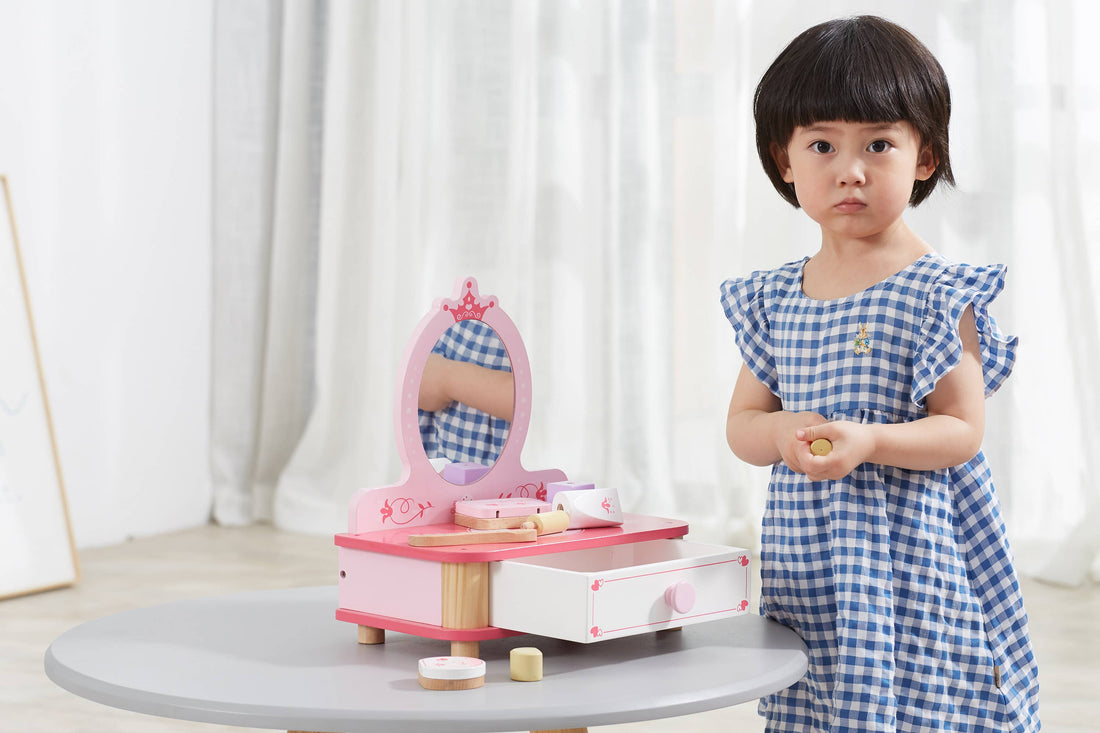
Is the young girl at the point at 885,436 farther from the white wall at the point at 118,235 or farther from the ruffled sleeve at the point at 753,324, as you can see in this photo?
the white wall at the point at 118,235

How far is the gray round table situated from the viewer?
0.67 m

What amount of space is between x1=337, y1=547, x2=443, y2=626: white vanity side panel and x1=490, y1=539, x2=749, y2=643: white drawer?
0.13 feet

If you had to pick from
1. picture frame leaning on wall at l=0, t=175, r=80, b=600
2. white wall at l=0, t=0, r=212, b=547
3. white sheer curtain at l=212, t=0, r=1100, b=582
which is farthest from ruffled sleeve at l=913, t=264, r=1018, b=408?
white wall at l=0, t=0, r=212, b=547

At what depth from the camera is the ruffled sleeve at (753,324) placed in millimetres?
985

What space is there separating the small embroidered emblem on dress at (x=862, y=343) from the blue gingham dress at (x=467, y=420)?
0.27 metres

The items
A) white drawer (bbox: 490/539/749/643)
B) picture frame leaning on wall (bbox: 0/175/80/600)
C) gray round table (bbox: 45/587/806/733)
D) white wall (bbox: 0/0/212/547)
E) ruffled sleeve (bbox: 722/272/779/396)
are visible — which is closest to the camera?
gray round table (bbox: 45/587/806/733)

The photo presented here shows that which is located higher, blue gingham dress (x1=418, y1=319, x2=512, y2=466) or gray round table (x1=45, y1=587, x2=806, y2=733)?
blue gingham dress (x1=418, y1=319, x2=512, y2=466)

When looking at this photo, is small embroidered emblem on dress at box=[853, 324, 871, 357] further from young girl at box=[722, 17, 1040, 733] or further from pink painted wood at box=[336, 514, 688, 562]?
pink painted wood at box=[336, 514, 688, 562]

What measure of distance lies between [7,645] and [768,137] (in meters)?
1.66

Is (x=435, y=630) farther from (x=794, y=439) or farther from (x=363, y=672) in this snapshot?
(x=794, y=439)

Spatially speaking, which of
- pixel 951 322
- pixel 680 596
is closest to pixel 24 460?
pixel 680 596

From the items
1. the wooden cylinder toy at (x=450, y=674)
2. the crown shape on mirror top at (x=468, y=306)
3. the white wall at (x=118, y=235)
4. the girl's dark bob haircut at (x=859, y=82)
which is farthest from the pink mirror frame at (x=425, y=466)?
the white wall at (x=118, y=235)

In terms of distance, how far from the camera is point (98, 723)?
169 centimetres

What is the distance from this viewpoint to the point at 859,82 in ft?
2.86
